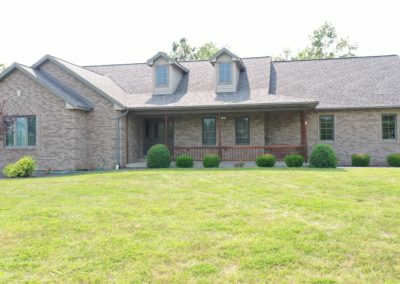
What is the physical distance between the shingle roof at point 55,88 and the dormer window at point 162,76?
4.25m

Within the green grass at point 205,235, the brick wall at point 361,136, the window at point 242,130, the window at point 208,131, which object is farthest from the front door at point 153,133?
the green grass at point 205,235

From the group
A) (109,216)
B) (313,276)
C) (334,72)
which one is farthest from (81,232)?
(334,72)

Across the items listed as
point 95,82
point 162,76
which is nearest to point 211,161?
point 162,76

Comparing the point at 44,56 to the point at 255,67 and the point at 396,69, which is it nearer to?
Result: the point at 255,67

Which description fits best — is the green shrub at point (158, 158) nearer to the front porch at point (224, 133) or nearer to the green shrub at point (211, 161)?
the front porch at point (224, 133)

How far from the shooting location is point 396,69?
883 inches

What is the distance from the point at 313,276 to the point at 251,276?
70 cm

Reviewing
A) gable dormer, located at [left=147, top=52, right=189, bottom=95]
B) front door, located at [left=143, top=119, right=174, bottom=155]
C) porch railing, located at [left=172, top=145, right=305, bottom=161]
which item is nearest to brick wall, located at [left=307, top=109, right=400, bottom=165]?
porch railing, located at [left=172, top=145, right=305, bottom=161]

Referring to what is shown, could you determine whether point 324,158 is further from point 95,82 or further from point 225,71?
point 95,82

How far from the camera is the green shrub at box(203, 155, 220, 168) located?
1808 cm

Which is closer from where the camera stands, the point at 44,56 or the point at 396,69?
the point at 44,56

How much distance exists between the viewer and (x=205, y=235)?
574 cm

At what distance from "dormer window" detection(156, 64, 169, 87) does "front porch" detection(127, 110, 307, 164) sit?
1889mm

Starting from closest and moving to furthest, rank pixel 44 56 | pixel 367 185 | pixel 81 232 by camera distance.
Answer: pixel 81 232, pixel 367 185, pixel 44 56
